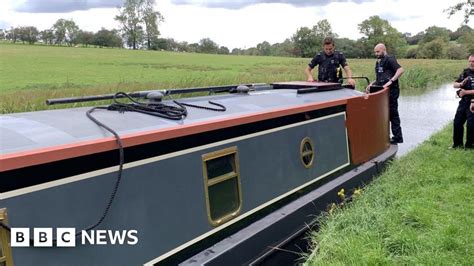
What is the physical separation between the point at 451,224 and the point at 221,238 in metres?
2.36

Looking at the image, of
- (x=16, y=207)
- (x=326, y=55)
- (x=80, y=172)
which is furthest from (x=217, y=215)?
(x=326, y=55)

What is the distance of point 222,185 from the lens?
3.31 metres

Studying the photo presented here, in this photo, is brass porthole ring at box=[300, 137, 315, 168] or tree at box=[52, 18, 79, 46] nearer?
brass porthole ring at box=[300, 137, 315, 168]

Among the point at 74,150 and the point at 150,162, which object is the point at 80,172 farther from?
the point at 150,162

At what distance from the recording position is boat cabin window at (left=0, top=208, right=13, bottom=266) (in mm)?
2000

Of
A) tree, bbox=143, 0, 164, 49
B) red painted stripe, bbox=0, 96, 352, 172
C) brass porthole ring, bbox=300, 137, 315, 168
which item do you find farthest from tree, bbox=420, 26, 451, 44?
red painted stripe, bbox=0, 96, 352, 172

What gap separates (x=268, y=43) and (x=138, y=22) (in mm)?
25700

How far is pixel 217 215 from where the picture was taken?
10.6 feet

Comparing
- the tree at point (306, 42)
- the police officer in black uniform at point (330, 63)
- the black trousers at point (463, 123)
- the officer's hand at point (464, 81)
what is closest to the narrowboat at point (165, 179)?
the police officer in black uniform at point (330, 63)

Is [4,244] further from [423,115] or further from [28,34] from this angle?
[28,34]

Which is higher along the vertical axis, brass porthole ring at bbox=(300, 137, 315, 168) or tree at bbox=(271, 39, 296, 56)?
tree at bbox=(271, 39, 296, 56)

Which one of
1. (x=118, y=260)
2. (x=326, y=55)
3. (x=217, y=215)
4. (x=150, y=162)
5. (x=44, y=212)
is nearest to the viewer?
(x=44, y=212)

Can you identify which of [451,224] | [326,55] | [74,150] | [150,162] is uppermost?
[326,55]

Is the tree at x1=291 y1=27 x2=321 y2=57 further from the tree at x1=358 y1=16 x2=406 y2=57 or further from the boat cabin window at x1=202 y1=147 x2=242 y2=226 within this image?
the boat cabin window at x1=202 y1=147 x2=242 y2=226
